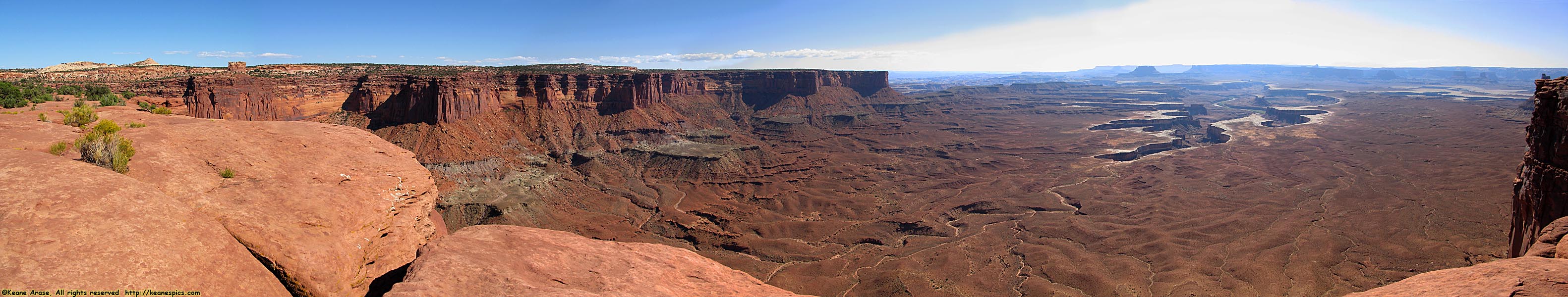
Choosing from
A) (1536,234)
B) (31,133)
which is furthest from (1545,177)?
(31,133)

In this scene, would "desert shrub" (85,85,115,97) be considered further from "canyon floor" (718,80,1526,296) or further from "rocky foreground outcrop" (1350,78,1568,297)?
"rocky foreground outcrop" (1350,78,1568,297)

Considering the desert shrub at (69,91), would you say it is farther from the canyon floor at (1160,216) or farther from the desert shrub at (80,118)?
the canyon floor at (1160,216)

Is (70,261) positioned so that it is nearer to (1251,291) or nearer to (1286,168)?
(1251,291)

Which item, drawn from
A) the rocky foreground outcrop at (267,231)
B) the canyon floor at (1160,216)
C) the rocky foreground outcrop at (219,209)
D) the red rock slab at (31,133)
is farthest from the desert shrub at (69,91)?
the canyon floor at (1160,216)

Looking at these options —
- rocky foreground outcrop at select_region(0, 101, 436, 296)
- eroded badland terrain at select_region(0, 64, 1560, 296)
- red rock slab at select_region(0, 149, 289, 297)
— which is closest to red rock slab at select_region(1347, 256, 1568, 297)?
eroded badland terrain at select_region(0, 64, 1560, 296)

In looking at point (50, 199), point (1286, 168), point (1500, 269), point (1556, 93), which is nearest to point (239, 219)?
point (50, 199)

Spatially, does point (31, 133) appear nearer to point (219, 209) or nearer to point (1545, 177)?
point (219, 209)
